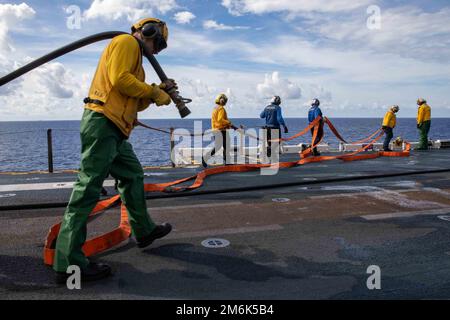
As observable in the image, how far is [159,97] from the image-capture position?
312cm

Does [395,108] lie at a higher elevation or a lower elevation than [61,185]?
higher

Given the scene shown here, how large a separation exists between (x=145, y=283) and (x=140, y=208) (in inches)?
33.3

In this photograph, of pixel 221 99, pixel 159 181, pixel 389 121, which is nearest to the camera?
pixel 159 181

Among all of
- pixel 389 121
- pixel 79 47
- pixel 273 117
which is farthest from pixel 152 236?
pixel 389 121

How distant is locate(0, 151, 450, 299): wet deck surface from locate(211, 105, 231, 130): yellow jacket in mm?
4411

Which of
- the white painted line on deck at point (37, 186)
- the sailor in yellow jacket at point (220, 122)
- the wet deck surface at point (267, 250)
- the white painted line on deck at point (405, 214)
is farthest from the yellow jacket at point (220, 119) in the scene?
the white painted line on deck at point (405, 214)

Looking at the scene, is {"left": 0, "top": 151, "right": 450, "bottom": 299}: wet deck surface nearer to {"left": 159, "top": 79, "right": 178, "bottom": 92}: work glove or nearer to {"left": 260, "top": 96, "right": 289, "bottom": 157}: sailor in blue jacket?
{"left": 159, "top": 79, "right": 178, "bottom": 92}: work glove

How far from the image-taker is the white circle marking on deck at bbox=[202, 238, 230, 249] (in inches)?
150

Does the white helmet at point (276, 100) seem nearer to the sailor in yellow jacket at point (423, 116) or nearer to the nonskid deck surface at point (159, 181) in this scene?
the nonskid deck surface at point (159, 181)

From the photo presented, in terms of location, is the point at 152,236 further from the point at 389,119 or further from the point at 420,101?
the point at 420,101

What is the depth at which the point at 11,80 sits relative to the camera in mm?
3531

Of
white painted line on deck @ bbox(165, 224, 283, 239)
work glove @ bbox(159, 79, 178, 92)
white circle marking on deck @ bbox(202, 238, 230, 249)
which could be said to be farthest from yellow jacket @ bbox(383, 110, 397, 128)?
work glove @ bbox(159, 79, 178, 92)

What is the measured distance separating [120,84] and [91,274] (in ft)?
5.00
